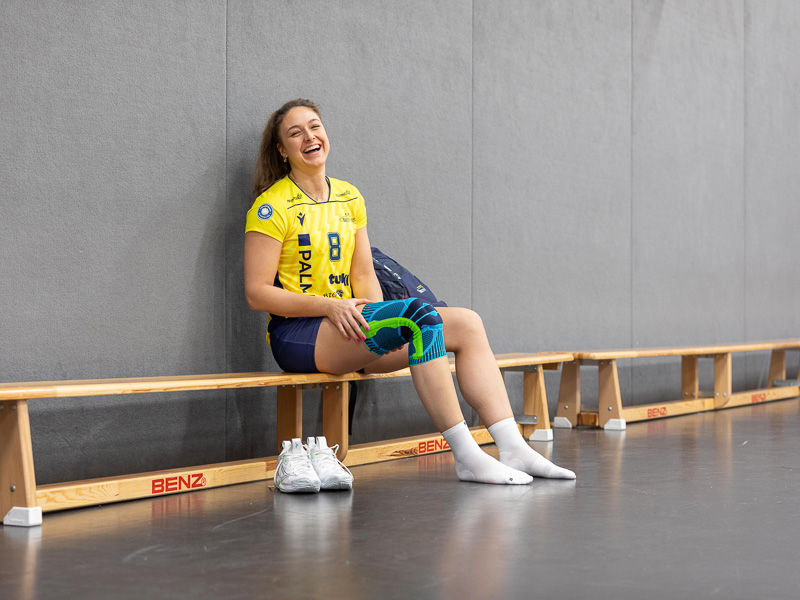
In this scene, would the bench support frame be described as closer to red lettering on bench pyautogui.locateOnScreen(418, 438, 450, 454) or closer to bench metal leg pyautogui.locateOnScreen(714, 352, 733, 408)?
bench metal leg pyautogui.locateOnScreen(714, 352, 733, 408)

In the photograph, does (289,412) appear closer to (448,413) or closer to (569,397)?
(448,413)

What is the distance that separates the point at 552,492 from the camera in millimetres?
2631

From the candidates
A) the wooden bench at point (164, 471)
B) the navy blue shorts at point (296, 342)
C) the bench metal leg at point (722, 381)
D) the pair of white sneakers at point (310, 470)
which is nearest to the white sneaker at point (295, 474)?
the pair of white sneakers at point (310, 470)

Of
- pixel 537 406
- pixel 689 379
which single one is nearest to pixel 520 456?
pixel 537 406

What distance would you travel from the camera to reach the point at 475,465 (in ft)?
9.11

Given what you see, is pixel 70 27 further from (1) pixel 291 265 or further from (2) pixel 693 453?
(2) pixel 693 453

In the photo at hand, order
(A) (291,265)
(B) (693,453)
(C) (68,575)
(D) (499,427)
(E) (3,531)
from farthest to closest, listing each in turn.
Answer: (B) (693,453), (A) (291,265), (D) (499,427), (E) (3,531), (C) (68,575)

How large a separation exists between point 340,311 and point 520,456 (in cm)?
71

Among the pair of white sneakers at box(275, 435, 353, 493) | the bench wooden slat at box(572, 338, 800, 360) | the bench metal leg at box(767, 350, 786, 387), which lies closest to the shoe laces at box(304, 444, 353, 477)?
the pair of white sneakers at box(275, 435, 353, 493)

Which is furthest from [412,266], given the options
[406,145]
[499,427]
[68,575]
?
[68,575]

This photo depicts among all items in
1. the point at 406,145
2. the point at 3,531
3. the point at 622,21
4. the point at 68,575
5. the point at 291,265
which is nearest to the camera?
the point at 68,575

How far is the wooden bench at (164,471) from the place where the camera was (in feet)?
7.37

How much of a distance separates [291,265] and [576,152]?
8.26ft

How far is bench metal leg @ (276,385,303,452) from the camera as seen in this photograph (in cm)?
311
